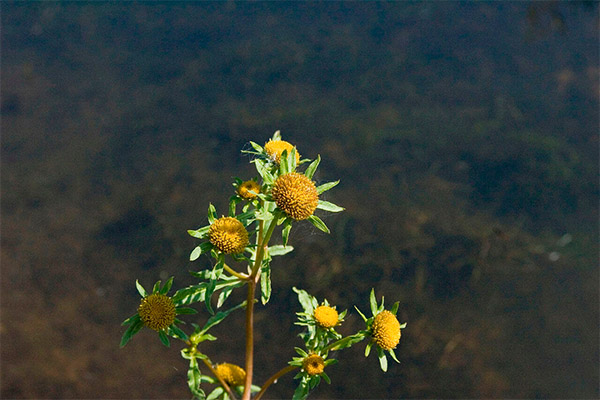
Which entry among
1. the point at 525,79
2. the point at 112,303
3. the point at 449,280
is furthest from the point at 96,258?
the point at 525,79

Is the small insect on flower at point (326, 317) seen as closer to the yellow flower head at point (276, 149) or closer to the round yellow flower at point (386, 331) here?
the round yellow flower at point (386, 331)

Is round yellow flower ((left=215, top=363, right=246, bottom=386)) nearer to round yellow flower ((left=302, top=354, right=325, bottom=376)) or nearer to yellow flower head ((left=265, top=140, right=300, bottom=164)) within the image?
round yellow flower ((left=302, top=354, right=325, bottom=376))

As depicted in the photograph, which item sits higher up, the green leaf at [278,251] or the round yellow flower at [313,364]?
the green leaf at [278,251]

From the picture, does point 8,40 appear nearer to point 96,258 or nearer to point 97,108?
point 97,108

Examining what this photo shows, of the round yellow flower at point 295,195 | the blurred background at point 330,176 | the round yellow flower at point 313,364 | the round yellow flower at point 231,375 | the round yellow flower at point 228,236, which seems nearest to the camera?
the round yellow flower at point 295,195

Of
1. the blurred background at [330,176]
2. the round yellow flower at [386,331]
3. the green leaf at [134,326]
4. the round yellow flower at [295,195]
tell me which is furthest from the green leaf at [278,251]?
the blurred background at [330,176]

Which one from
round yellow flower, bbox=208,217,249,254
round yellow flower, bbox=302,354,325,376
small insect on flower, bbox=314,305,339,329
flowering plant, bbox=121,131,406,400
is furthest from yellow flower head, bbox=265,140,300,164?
round yellow flower, bbox=302,354,325,376
